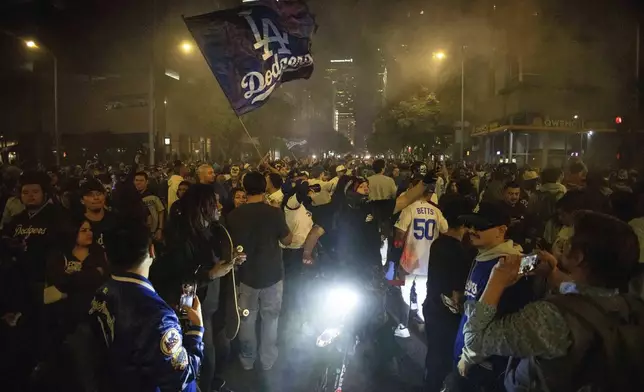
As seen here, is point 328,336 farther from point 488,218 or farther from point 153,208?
point 153,208

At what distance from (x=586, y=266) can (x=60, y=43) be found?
1358 inches

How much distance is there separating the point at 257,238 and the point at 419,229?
1.75 metres

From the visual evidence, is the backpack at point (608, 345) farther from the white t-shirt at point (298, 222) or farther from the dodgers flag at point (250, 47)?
the dodgers flag at point (250, 47)

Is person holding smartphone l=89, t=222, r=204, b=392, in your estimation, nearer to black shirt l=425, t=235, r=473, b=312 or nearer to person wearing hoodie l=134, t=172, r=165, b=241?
black shirt l=425, t=235, r=473, b=312

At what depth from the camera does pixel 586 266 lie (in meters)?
1.90

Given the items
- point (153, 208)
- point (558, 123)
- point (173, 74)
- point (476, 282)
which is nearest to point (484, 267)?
point (476, 282)

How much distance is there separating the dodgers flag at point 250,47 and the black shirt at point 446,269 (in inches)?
121

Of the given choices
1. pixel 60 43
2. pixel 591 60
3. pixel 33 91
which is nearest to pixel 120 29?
pixel 60 43

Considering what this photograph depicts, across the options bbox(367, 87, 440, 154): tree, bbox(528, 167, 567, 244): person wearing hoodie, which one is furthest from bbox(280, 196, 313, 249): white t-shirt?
bbox(367, 87, 440, 154): tree

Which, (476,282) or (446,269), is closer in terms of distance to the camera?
(476,282)

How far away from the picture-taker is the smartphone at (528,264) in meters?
2.20

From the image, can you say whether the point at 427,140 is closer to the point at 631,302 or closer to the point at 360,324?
the point at 360,324

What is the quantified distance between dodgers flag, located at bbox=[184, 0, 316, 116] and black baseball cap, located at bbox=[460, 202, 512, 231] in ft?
11.6

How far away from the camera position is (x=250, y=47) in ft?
20.3
